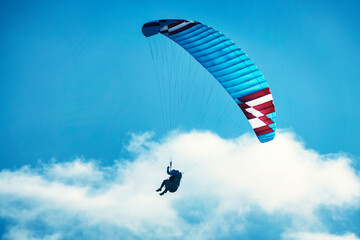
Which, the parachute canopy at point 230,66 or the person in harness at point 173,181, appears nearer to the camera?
the parachute canopy at point 230,66

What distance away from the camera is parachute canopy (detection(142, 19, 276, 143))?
52.4ft

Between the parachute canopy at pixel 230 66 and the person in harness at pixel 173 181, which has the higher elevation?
the parachute canopy at pixel 230 66

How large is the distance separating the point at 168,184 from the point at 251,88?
5.23 m

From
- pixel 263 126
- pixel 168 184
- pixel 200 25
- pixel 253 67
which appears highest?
pixel 200 25

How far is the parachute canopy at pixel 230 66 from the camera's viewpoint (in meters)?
16.0

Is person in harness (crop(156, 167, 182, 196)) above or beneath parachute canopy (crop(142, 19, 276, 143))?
beneath

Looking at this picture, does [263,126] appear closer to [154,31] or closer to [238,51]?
[238,51]

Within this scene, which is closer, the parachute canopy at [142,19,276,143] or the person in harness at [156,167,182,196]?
the parachute canopy at [142,19,276,143]

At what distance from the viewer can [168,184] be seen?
17.0 meters

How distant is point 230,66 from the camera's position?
16.5 metres

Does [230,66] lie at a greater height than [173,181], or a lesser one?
greater

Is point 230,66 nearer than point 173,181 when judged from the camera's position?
Yes

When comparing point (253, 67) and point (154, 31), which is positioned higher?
point (154, 31)

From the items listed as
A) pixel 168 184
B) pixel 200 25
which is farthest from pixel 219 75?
pixel 168 184
